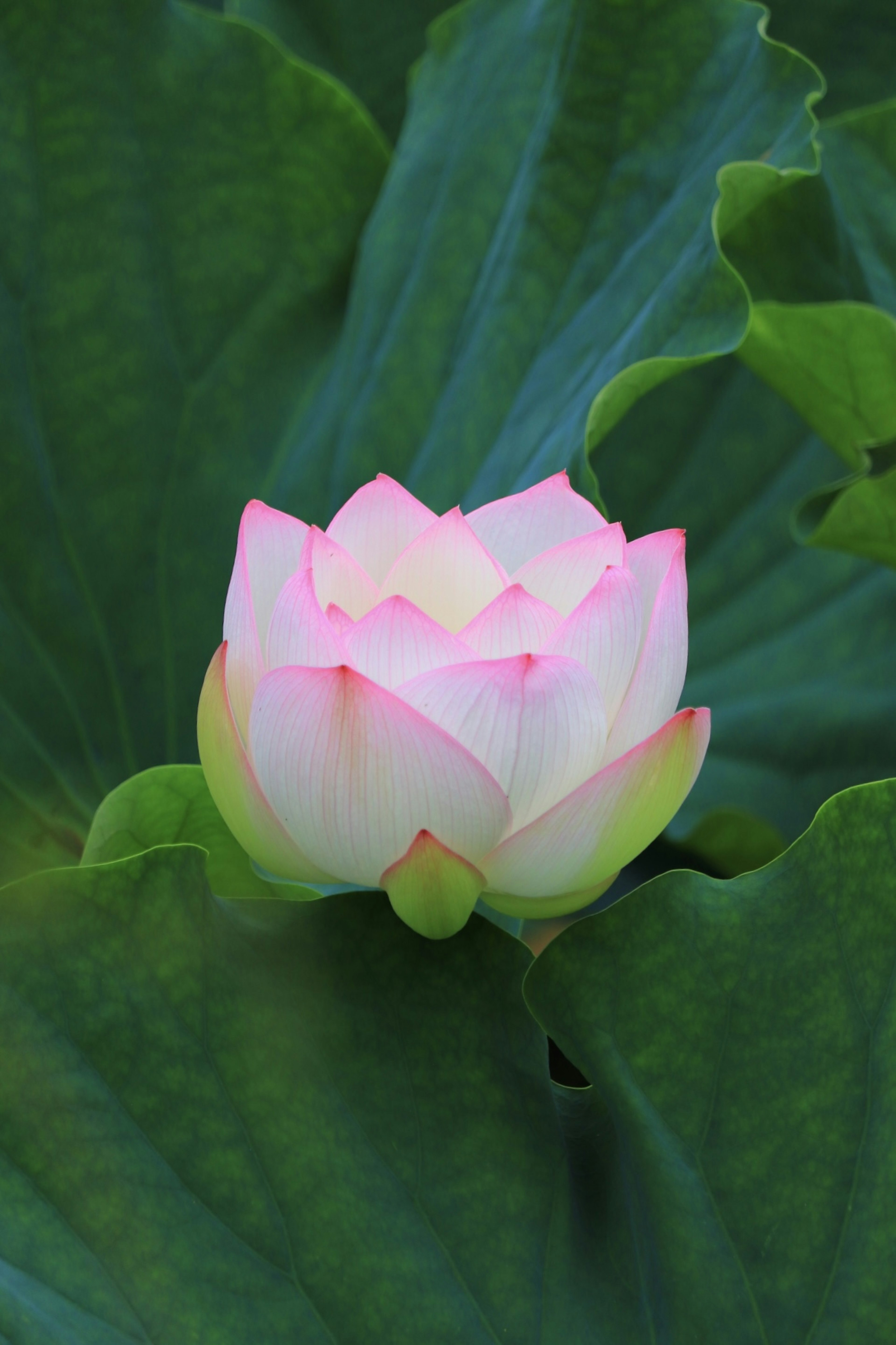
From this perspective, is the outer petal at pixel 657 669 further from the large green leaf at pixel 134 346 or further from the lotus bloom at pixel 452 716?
the large green leaf at pixel 134 346

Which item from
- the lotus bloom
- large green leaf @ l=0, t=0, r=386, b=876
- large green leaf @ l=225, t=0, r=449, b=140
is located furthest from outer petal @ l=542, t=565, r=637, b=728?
large green leaf @ l=225, t=0, r=449, b=140

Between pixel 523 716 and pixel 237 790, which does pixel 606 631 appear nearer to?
pixel 523 716

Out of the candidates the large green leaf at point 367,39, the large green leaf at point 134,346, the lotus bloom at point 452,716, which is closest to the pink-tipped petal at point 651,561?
the lotus bloom at point 452,716

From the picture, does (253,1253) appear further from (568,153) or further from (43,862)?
(568,153)

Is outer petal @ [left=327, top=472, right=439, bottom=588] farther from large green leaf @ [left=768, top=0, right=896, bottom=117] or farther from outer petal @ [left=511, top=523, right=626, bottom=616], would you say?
large green leaf @ [left=768, top=0, right=896, bottom=117]

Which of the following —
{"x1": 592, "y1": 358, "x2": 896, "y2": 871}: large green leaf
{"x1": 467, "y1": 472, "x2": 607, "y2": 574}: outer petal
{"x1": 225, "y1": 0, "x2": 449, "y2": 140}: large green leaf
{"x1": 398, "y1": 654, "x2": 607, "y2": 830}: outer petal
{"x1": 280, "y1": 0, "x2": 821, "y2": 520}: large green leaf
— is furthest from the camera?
{"x1": 225, "y1": 0, "x2": 449, "y2": 140}: large green leaf
